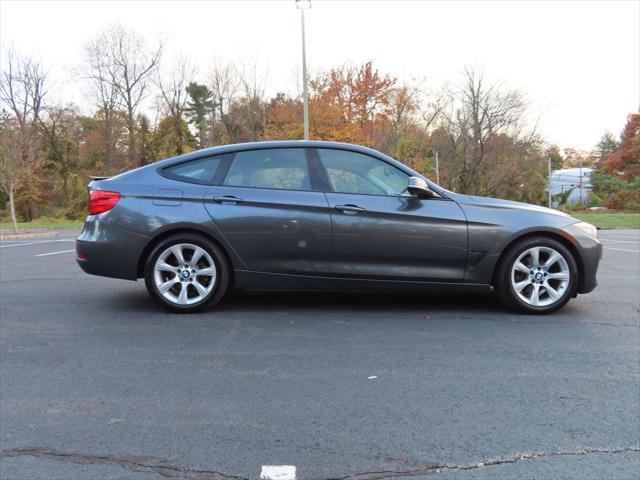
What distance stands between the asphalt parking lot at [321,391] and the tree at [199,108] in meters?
43.0

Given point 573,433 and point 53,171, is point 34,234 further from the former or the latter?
point 53,171

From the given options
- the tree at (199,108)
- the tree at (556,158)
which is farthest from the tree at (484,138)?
the tree at (199,108)

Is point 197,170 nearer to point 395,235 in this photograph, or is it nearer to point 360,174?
point 360,174

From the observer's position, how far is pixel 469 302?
5.30m

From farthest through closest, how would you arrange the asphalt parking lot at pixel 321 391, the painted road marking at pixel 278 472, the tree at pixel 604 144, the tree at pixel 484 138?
1. the tree at pixel 604 144
2. the tree at pixel 484 138
3. the asphalt parking lot at pixel 321 391
4. the painted road marking at pixel 278 472

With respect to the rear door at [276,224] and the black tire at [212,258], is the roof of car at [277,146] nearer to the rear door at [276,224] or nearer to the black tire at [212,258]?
the rear door at [276,224]

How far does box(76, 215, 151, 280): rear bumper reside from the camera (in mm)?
4711

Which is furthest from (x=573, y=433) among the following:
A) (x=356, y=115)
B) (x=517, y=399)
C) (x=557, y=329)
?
(x=356, y=115)

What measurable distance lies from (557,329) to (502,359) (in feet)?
3.37

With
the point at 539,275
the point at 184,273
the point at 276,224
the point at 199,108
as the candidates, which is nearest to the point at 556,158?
the point at 199,108

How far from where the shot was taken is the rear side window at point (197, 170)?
15.9 feet

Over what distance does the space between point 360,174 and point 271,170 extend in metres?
0.84

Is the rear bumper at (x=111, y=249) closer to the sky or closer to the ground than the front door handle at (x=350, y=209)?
closer to the ground

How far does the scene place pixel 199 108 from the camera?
47688 mm
